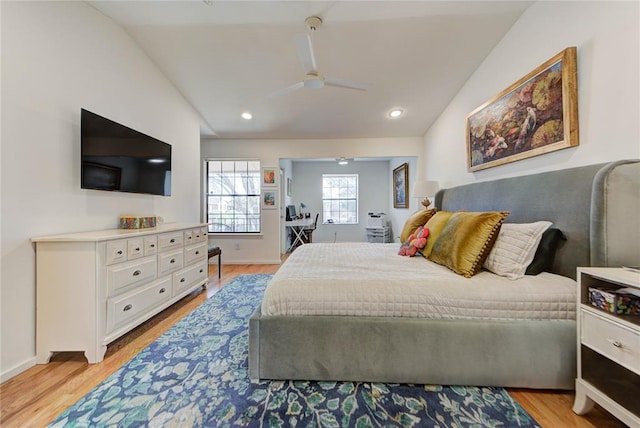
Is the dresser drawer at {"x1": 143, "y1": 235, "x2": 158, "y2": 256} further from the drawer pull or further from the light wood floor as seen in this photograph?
the drawer pull

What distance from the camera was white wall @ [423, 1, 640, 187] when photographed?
137cm

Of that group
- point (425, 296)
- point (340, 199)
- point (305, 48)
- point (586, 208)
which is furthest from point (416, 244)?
point (340, 199)

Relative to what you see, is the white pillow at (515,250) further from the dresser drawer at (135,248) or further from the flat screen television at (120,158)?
the flat screen television at (120,158)

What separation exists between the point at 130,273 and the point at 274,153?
320 cm

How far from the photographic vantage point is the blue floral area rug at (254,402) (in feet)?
3.93

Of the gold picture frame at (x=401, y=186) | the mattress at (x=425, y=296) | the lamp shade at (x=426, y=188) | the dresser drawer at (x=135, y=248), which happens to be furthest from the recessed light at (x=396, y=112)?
the dresser drawer at (x=135, y=248)

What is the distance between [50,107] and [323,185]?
18.6 feet

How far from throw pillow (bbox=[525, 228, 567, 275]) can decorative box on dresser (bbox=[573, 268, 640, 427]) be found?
357 mm

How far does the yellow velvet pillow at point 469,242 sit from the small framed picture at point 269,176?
11.2ft

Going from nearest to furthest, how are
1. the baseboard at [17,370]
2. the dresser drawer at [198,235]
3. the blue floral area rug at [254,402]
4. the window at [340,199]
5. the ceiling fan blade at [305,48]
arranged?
the blue floral area rug at [254,402], the baseboard at [17,370], the ceiling fan blade at [305,48], the dresser drawer at [198,235], the window at [340,199]

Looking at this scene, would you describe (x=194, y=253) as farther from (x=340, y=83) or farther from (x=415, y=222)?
(x=415, y=222)

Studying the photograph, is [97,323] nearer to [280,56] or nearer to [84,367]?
[84,367]

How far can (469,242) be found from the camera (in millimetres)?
1672

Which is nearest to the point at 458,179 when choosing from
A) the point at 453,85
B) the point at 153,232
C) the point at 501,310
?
the point at 453,85
